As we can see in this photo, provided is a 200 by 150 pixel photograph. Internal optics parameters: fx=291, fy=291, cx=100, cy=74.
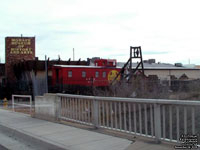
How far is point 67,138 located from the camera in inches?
332

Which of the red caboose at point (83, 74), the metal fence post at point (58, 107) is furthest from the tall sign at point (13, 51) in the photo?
the metal fence post at point (58, 107)

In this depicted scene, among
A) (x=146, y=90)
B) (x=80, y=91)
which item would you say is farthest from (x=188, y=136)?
(x=80, y=91)

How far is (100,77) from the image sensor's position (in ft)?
103

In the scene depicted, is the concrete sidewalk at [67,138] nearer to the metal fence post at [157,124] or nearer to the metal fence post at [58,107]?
the metal fence post at [157,124]

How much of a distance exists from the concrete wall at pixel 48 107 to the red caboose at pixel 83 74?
14.1 m

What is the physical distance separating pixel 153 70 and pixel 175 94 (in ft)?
95.7

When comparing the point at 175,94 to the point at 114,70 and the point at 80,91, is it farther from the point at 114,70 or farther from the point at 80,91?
the point at 114,70

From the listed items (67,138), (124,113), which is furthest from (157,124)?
(67,138)

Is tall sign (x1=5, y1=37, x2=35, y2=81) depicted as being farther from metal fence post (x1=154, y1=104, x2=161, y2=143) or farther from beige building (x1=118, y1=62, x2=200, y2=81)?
metal fence post (x1=154, y1=104, x2=161, y2=143)

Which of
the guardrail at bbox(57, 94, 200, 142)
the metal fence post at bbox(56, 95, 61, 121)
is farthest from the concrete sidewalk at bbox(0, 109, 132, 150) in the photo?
the guardrail at bbox(57, 94, 200, 142)

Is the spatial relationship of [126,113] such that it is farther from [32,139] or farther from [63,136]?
[32,139]

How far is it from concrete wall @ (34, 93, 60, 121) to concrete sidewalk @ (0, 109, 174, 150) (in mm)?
440

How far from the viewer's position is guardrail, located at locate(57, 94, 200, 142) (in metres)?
7.31

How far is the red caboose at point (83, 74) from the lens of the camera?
2834 cm
